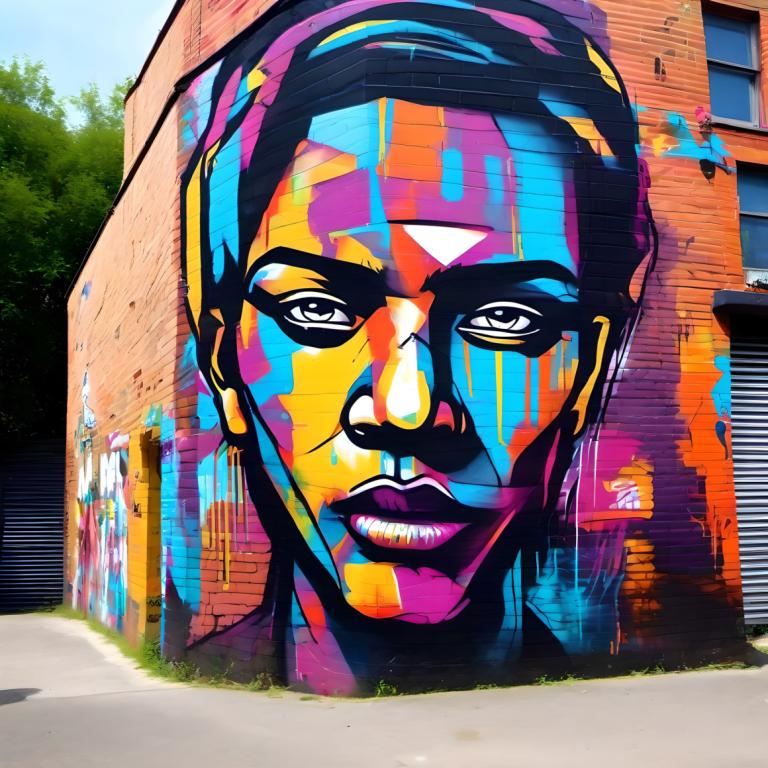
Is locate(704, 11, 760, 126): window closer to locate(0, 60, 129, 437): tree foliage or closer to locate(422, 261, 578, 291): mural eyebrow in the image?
locate(422, 261, 578, 291): mural eyebrow

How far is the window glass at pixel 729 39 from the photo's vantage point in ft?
31.4

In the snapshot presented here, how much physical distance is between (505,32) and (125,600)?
8713mm

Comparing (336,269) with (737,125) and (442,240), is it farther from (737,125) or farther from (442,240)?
(737,125)

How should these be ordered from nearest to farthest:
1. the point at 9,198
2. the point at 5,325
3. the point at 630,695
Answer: the point at 630,695 → the point at 9,198 → the point at 5,325

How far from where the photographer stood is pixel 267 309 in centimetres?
791

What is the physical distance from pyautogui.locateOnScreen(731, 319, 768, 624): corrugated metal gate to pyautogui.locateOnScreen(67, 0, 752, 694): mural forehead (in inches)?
25.1

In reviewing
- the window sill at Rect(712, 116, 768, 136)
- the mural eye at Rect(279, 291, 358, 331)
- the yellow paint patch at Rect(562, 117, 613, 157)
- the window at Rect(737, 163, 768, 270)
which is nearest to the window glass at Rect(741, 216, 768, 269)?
the window at Rect(737, 163, 768, 270)

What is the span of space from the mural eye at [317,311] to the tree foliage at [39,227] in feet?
43.0

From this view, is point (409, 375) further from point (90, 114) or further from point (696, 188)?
point (90, 114)

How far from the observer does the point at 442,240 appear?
298 inches

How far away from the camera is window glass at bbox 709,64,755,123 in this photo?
949cm

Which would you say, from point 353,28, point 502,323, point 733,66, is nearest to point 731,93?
point 733,66

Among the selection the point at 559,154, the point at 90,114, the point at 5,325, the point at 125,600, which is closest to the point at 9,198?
the point at 5,325

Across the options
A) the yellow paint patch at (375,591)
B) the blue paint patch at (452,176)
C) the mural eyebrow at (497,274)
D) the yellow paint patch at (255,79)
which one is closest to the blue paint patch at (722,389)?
the mural eyebrow at (497,274)
